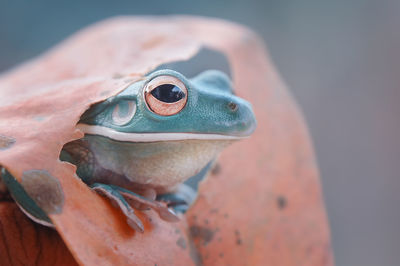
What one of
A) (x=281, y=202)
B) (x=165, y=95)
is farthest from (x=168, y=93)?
(x=281, y=202)

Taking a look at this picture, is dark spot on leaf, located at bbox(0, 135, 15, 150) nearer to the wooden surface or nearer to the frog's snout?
the wooden surface

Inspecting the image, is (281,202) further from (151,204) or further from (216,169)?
(151,204)

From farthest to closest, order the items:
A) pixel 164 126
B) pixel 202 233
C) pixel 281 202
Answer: pixel 281 202 → pixel 202 233 → pixel 164 126

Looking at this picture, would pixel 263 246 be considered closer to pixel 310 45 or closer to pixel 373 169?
pixel 373 169

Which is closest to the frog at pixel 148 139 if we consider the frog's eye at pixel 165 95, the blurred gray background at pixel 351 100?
the frog's eye at pixel 165 95

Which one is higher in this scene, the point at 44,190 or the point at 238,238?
the point at 44,190

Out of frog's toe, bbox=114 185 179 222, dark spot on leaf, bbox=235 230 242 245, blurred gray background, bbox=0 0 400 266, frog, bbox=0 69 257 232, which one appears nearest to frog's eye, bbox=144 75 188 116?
frog, bbox=0 69 257 232

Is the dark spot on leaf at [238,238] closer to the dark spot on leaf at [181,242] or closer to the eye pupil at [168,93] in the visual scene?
the dark spot on leaf at [181,242]
